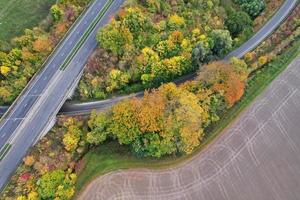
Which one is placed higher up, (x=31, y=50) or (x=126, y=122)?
(x=31, y=50)

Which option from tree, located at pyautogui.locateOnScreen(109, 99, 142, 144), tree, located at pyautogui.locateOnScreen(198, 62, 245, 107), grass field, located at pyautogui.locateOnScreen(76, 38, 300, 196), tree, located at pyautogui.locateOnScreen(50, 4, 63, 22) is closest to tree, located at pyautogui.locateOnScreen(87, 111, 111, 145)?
tree, located at pyautogui.locateOnScreen(109, 99, 142, 144)

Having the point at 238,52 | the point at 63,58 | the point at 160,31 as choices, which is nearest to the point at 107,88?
the point at 63,58

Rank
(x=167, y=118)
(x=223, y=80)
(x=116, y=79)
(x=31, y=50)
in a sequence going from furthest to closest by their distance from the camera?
(x=31, y=50) < (x=116, y=79) < (x=223, y=80) < (x=167, y=118)

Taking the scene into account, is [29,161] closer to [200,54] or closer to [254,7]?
[200,54]

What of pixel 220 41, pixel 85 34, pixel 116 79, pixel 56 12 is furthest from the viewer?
pixel 56 12

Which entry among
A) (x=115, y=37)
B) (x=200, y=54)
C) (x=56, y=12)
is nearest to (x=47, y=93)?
(x=115, y=37)

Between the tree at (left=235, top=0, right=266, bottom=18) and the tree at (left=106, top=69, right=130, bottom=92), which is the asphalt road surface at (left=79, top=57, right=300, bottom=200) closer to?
the tree at (left=106, top=69, right=130, bottom=92)

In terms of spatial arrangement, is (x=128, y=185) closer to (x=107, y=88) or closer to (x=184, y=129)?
(x=184, y=129)

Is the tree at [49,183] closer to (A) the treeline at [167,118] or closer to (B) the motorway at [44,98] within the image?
(A) the treeline at [167,118]
